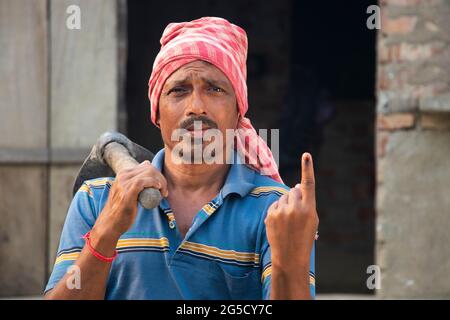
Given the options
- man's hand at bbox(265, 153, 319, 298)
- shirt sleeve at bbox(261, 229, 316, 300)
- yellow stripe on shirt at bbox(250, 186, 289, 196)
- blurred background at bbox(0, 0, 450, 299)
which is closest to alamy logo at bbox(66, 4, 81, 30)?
blurred background at bbox(0, 0, 450, 299)

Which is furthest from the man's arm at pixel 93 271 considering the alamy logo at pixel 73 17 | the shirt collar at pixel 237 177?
the alamy logo at pixel 73 17

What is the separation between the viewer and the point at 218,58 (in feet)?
8.75

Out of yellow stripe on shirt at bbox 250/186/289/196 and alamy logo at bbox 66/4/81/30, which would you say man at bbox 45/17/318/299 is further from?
alamy logo at bbox 66/4/81/30

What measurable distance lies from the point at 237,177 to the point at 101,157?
426mm

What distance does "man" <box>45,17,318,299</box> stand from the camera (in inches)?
91.7

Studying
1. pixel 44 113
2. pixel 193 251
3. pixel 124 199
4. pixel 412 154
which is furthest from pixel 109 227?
pixel 44 113

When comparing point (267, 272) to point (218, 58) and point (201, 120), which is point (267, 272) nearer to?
point (201, 120)

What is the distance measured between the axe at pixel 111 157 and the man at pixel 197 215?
0.08 meters

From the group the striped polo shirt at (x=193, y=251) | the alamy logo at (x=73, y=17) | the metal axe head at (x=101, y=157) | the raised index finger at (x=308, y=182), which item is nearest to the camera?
the raised index finger at (x=308, y=182)

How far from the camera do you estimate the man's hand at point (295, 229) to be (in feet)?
7.39

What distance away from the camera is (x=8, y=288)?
522 centimetres

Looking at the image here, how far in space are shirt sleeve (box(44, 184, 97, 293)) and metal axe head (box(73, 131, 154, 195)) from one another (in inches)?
9.1

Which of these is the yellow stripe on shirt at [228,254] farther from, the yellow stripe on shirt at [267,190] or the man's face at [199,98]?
the man's face at [199,98]
